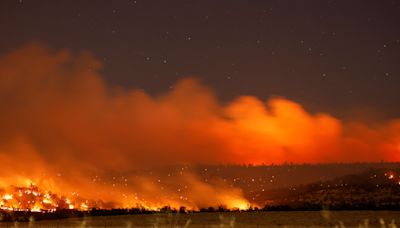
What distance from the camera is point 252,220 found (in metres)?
46.2

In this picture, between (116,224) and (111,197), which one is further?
(111,197)

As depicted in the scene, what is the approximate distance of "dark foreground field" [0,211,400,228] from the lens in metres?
42.1

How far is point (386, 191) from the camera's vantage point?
92.5 meters

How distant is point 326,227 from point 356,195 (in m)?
55.2

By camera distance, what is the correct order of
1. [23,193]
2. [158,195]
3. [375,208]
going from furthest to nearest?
[158,195], [23,193], [375,208]

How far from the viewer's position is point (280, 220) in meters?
45.5

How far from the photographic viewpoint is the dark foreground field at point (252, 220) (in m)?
42.1

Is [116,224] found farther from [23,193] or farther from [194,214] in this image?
[23,193]

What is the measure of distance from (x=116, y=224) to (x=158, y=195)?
88010 millimetres

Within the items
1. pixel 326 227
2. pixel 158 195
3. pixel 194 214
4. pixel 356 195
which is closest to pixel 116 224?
pixel 194 214

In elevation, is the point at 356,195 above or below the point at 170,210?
above

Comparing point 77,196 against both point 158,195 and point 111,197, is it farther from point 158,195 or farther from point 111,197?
point 158,195

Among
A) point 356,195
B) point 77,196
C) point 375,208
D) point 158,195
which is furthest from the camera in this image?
point 158,195

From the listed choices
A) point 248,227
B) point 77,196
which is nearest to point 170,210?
point 248,227
